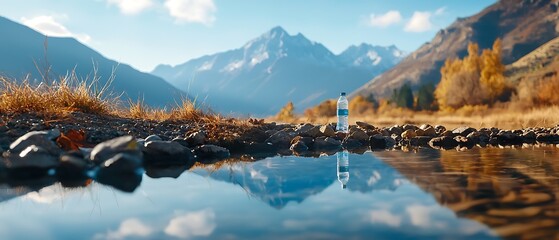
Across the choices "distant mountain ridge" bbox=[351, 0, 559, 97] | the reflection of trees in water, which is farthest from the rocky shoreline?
"distant mountain ridge" bbox=[351, 0, 559, 97]

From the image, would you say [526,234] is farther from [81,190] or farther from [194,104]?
[194,104]

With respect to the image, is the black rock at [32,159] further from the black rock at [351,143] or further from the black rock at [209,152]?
the black rock at [351,143]

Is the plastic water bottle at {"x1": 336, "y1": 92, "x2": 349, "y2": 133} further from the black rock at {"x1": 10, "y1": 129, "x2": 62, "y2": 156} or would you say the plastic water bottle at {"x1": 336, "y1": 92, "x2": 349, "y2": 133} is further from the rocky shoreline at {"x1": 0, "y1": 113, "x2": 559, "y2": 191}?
the black rock at {"x1": 10, "y1": 129, "x2": 62, "y2": 156}

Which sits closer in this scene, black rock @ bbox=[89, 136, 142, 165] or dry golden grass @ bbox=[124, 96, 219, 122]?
black rock @ bbox=[89, 136, 142, 165]

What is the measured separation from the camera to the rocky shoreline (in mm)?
4320

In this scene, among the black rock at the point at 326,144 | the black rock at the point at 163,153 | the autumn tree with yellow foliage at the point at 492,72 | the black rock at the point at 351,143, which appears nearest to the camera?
the black rock at the point at 163,153

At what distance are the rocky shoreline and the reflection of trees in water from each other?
2.32 meters

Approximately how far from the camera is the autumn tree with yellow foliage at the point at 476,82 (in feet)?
152

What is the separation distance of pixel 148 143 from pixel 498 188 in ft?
12.5

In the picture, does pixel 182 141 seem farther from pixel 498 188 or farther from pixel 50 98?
pixel 498 188

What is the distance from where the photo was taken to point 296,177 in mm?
4273

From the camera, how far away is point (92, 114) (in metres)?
7.37

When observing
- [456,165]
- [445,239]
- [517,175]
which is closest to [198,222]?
[445,239]

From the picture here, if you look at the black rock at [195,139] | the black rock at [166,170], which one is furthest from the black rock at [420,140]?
the black rock at [166,170]
